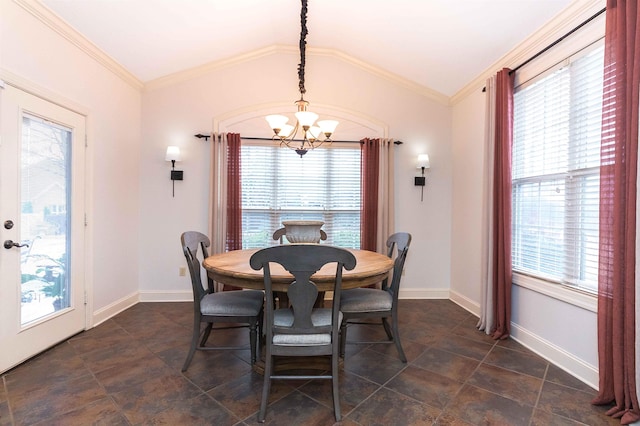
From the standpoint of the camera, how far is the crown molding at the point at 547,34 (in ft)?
7.14

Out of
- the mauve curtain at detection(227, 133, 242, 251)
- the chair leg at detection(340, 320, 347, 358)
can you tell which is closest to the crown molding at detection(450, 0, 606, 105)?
the chair leg at detection(340, 320, 347, 358)

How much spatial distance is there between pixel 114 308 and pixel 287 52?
3.79 meters

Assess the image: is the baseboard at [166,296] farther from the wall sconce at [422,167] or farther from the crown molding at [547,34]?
the crown molding at [547,34]

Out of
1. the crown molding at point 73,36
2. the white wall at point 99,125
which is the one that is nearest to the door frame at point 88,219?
the white wall at point 99,125

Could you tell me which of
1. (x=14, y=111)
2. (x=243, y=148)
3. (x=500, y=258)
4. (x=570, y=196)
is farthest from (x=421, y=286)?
(x=14, y=111)

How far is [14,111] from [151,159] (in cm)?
163

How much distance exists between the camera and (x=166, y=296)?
3.88 metres

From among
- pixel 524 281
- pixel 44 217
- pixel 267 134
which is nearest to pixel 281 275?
pixel 44 217

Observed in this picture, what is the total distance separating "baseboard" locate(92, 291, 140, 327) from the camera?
3.08 metres

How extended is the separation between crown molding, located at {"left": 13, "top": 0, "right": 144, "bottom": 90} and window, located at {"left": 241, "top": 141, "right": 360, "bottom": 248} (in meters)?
1.55

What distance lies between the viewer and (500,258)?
2.88 metres

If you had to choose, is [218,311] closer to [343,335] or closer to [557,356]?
[343,335]

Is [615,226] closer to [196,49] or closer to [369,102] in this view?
[369,102]

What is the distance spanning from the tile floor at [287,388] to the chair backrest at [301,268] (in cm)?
54
